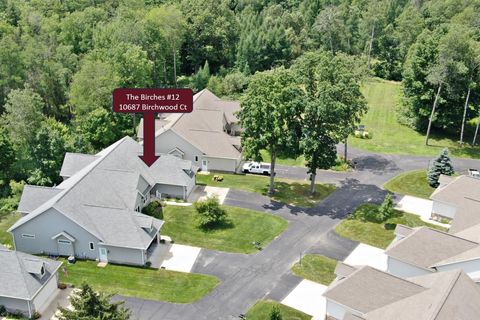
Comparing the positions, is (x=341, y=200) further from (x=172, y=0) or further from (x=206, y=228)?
(x=172, y=0)

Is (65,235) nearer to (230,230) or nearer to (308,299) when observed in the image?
(230,230)

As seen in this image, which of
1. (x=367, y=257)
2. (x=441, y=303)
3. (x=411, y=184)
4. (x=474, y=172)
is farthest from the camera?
(x=474, y=172)

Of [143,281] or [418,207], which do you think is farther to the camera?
[418,207]

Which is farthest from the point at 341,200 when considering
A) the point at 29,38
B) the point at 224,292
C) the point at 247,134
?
the point at 29,38

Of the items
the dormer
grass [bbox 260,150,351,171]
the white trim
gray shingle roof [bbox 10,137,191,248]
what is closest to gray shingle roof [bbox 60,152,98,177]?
gray shingle roof [bbox 10,137,191,248]

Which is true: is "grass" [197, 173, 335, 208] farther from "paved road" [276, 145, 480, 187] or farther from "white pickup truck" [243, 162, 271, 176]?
"paved road" [276, 145, 480, 187]

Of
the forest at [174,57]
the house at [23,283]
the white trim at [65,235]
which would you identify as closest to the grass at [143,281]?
the white trim at [65,235]

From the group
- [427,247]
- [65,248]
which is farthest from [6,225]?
[427,247]
